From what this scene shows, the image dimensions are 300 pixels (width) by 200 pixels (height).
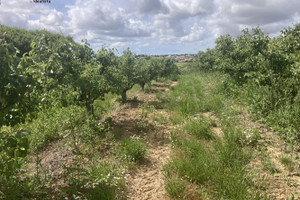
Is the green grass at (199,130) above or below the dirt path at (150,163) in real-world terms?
above

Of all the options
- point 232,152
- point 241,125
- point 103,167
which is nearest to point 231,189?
point 232,152

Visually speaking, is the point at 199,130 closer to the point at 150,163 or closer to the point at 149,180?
→ the point at 150,163

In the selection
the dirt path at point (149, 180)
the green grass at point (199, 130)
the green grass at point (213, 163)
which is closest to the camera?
the green grass at point (213, 163)

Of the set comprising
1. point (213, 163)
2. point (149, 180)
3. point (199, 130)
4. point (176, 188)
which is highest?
point (199, 130)

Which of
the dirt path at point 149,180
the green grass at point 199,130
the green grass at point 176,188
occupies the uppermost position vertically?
the green grass at point 199,130

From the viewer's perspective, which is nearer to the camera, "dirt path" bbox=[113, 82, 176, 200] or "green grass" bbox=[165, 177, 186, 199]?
"green grass" bbox=[165, 177, 186, 199]

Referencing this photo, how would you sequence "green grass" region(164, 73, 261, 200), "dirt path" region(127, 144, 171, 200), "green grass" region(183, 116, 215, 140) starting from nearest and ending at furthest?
"green grass" region(164, 73, 261, 200) → "dirt path" region(127, 144, 171, 200) → "green grass" region(183, 116, 215, 140)

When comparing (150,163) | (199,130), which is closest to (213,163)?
(150,163)

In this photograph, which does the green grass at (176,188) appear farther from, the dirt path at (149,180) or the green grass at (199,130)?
the green grass at (199,130)

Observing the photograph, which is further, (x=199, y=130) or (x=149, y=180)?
(x=199, y=130)

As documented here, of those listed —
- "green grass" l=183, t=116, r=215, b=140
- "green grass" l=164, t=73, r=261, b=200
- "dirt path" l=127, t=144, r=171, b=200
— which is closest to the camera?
"green grass" l=164, t=73, r=261, b=200

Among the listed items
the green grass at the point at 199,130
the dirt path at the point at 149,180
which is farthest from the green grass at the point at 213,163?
the dirt path at the point at 149,180

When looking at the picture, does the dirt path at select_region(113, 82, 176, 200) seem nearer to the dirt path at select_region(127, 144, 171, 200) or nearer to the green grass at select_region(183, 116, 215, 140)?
the dirt path at select_region(127, 144, 171, 200)

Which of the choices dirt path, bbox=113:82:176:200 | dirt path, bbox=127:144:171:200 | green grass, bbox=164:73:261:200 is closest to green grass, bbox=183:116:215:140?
green grass, bbox=164:73:261:200
